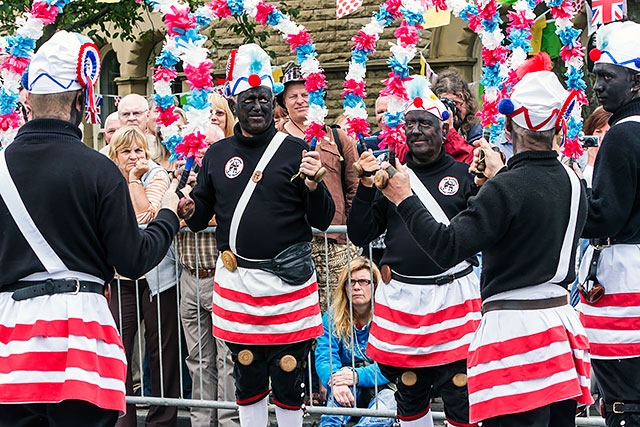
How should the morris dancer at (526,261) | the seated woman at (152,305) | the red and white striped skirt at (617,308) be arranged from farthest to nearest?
the seated woman at (152,305) < the red and white striped skirt at (617,308) < the morris dancer at (526,261)

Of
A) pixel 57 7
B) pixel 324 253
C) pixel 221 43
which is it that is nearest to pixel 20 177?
pixel 57 7

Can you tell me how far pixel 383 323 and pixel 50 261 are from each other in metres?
1.93

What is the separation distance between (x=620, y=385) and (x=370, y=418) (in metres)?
2.21

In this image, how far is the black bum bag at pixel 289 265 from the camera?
5.18m

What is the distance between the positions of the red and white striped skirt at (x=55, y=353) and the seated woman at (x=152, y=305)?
2785 millimetres

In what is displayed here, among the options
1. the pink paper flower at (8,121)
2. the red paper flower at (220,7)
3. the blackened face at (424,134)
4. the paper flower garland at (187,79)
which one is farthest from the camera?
→ the pink paper flower at (8,121)

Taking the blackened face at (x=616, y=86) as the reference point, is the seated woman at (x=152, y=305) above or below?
below

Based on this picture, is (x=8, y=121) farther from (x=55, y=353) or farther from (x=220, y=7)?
(x=55, y=353)

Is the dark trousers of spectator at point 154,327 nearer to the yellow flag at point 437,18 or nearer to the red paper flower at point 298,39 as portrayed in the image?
the red paper flower at point 298,39

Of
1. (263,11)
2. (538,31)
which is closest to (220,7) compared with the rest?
(263,11)

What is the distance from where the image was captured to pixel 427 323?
4941mm

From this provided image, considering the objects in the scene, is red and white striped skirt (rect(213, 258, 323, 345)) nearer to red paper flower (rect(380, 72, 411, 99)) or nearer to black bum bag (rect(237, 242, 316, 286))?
black bum bag (rect(237, 242, 316, 286))

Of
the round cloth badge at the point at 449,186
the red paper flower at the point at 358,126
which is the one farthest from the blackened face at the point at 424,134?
the red paper flower at the point at 358,126

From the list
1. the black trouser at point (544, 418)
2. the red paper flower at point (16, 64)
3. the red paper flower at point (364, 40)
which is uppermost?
the red paper flower at point (364, 40)
